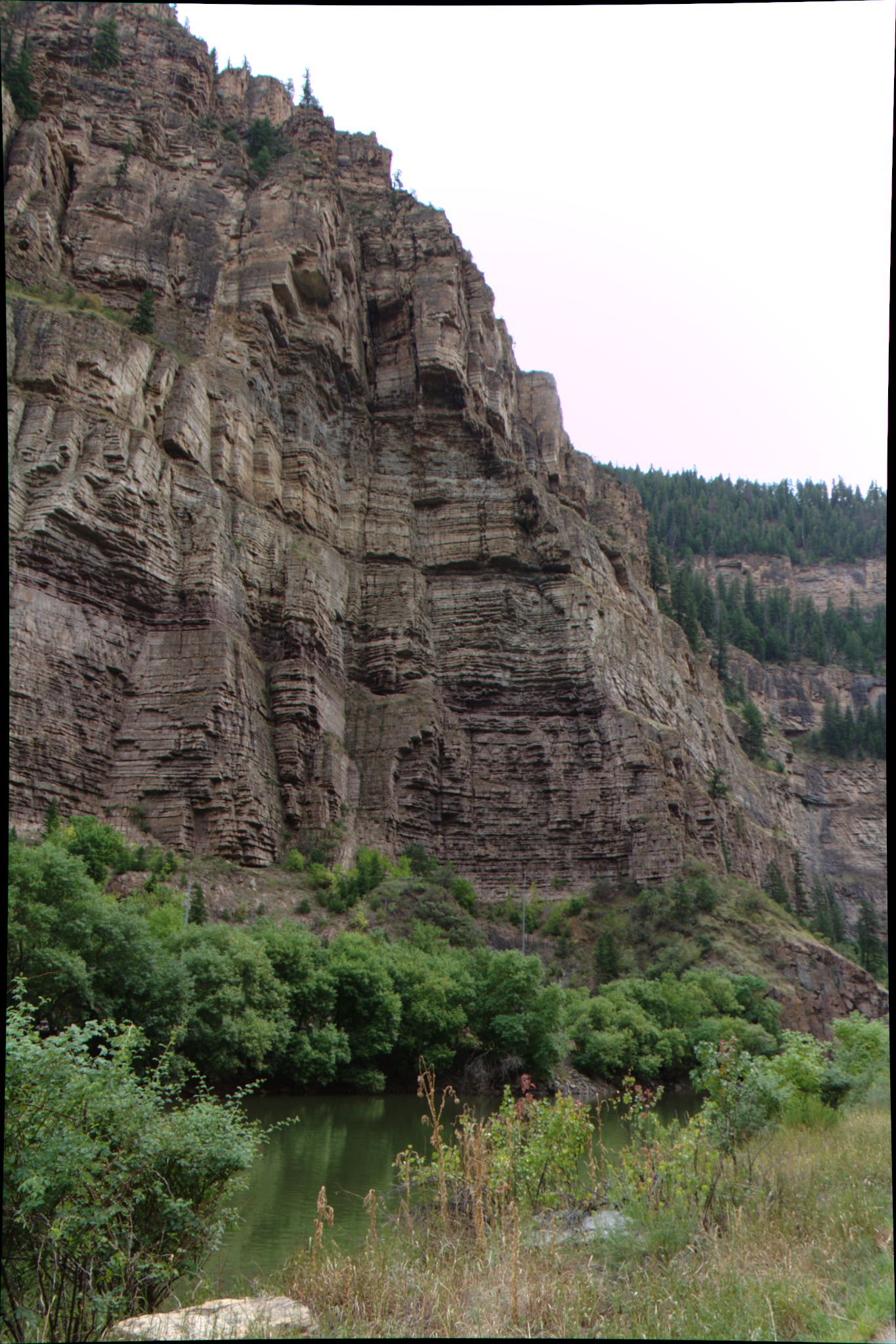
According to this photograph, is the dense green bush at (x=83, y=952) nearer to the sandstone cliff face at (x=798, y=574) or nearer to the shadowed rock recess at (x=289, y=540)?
the shadowed rock recess at (x=289, y=540)

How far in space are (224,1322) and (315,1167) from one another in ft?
53.7

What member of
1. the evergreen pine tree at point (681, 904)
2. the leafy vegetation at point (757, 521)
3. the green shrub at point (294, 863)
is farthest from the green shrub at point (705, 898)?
the leafy vegetation at point (757, 521)

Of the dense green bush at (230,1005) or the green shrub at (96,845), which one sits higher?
the green shrub at (96,845)

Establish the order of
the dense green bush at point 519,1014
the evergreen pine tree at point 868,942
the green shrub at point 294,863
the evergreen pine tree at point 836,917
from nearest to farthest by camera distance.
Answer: the dense green bush at point 519,1014, the green shrub at point 294,863, the evergreen pine tree at point 868,942, the evergreen pine tree at point 836,917

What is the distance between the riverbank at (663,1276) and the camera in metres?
4.86

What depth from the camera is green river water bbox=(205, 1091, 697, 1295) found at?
12734mm

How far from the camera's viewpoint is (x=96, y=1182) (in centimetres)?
795

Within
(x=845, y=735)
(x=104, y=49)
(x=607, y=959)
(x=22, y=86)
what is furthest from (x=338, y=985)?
(x=845, y=735)

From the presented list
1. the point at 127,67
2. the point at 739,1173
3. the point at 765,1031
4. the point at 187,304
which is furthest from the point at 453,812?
the point at 127,67

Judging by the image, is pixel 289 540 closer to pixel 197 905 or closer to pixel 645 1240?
pixel 197 905

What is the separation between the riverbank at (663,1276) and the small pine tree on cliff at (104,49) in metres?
79.8

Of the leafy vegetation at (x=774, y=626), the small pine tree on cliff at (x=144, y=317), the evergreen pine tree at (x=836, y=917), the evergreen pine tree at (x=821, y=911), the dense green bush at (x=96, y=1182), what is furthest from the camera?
the leafy vegetation at (x=774, y=626)

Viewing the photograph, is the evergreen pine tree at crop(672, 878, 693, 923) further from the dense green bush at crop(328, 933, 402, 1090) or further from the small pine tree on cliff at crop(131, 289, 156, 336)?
the small pine tree on cliff at crop(131, 289, 156, 336)

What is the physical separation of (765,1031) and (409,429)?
4902cm
